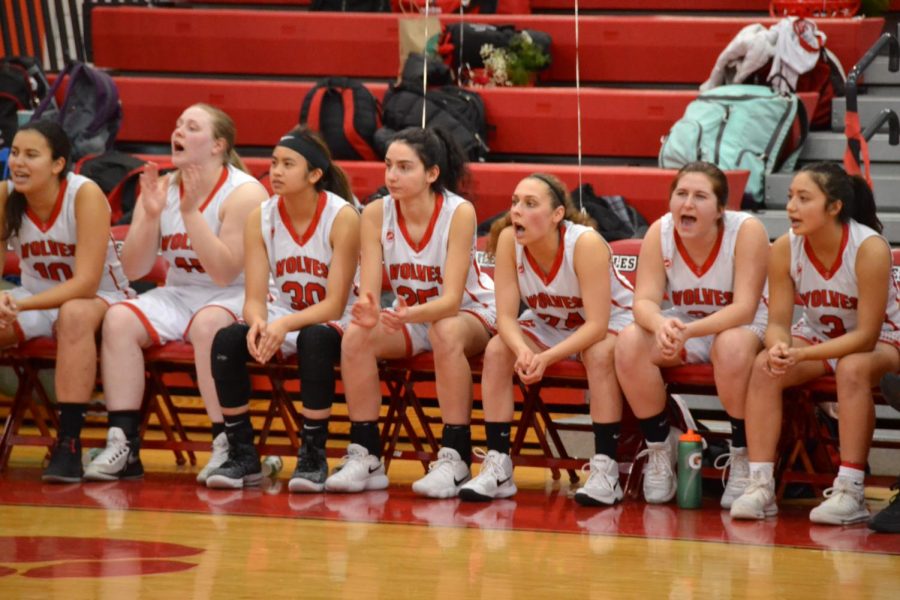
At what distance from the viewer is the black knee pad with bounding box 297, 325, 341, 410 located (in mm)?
4754

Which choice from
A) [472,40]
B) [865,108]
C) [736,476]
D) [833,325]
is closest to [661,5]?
[472,40]

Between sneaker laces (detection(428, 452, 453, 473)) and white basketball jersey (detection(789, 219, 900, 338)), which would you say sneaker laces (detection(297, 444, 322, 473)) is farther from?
white basketball jersey (detection(789, 219, 900, 338))

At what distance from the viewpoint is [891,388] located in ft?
13.7

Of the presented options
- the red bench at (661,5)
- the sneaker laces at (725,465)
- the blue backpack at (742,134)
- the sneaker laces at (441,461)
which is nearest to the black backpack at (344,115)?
the blue backpack at (742,134)

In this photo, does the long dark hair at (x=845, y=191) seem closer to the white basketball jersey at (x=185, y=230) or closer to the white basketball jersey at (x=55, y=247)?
the white basketball jersey at (x=185, y=230)

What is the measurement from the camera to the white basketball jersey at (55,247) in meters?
5.18

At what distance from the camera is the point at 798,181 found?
456 cm

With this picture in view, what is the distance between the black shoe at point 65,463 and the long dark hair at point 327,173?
122 centimetres

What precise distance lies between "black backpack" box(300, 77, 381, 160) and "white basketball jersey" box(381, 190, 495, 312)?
2186 mm

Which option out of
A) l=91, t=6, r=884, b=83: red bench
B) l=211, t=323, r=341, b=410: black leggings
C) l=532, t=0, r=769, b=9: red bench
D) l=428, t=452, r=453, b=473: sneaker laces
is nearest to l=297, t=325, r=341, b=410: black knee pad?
l=211, t=323, r=341, b=410: black leggings

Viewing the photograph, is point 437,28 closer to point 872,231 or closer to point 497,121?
point 497,121

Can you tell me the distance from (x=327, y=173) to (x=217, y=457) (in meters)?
1.06

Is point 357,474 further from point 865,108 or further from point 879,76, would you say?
point 879,76

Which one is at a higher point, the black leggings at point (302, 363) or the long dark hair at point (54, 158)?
the long dark hair at point (54, 158)
